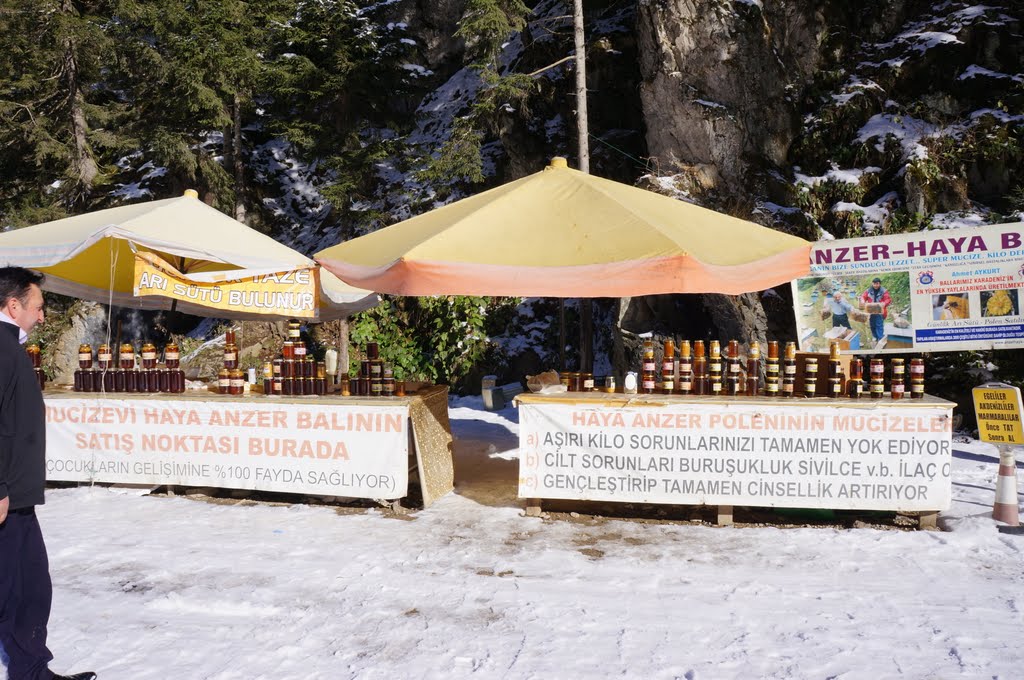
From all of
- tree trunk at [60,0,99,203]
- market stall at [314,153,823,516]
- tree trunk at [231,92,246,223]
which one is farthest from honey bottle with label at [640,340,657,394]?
tree trunk at [60,0,99,203]

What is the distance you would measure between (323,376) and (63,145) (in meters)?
15.4

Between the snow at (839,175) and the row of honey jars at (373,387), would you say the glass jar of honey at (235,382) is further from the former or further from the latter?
the snow at (839,175)

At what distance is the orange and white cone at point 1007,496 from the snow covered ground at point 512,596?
215mm

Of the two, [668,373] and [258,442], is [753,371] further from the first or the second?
[258,442]

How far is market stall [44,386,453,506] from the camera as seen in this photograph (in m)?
6.51

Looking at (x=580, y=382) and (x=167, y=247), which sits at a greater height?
(x=167, y=247)

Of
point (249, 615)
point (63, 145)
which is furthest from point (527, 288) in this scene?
point (63, 145)

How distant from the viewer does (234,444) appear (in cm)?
682

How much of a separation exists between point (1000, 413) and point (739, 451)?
2.39 metres

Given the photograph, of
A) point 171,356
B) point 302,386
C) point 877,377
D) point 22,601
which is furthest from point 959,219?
point 22,601

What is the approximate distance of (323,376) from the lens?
700 centimetres

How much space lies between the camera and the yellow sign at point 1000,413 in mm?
5926

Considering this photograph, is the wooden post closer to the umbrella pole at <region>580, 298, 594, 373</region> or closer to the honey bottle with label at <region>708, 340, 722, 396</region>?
the umbrella pole at <region>580, 298, 594, 373</region>

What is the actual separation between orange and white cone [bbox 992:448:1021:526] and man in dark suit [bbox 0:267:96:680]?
6.84 metres
